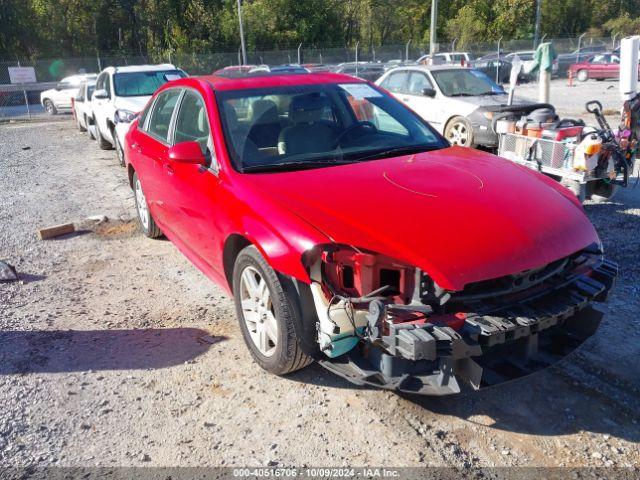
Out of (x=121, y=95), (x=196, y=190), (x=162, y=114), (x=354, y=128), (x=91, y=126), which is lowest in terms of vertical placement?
(x=91, y=126)

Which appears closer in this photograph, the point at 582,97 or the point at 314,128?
the point at 314,128

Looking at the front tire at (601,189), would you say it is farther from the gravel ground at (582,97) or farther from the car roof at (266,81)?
the gravel ground at (582,97)

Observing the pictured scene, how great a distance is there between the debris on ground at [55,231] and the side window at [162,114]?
1.95 metres

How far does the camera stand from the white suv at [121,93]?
1059cm

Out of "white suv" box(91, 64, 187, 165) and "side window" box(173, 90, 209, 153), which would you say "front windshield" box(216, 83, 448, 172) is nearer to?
"side window" box(173, 90, 209, 153)

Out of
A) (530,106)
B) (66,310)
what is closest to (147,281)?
(66,310)

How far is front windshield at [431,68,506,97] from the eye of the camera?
10781 mm

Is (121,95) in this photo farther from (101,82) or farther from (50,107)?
(50,107)

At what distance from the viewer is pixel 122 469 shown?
291 centimetres

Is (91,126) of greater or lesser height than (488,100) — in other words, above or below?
below

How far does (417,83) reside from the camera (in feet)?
37.1

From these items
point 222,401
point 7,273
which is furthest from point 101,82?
point 222,401

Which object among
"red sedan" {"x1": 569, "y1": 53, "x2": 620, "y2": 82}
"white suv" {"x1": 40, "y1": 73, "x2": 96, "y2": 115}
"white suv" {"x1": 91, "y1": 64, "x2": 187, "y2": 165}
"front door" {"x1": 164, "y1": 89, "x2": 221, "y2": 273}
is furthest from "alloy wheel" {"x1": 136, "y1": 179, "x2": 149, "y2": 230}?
"red sedan" {"x1": 569, "y1": 53, "x2": 620, "y2": 82}

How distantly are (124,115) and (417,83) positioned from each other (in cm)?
552
